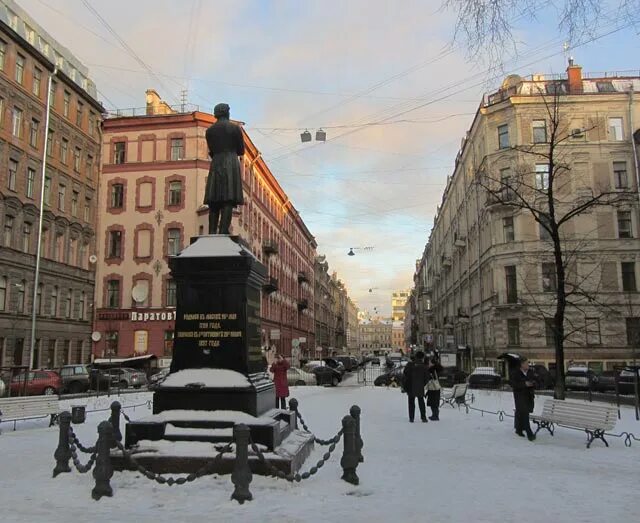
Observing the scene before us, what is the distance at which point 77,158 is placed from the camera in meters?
41.2

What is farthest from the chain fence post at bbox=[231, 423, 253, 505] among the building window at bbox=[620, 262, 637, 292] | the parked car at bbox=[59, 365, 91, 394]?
the building window at bbox=[620, 262, 637, 292]

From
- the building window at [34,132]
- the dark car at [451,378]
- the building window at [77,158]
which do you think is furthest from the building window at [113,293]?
the dark car at [451,378]

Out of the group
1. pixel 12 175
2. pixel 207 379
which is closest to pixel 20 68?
pixel 12 175

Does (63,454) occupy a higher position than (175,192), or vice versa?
(175,192)

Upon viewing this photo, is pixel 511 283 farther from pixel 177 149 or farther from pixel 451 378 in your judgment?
pixel 177 149

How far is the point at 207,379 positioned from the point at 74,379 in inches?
924

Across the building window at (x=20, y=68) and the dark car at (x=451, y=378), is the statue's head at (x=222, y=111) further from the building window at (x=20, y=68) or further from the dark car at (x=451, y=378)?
the building window at (x=20, y=68)

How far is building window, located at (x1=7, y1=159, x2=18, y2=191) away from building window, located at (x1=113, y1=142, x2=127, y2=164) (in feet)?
36.6

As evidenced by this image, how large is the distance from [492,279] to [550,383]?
11731mm

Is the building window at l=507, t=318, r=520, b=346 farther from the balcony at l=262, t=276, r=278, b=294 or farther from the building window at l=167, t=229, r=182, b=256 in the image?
the building window at l=167, t=229, r=182, b=256

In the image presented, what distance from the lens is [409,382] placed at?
48.6ft

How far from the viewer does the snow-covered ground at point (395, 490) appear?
6.00 m

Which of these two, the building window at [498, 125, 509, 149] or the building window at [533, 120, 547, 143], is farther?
the building window at [498, 125, 509, 149]

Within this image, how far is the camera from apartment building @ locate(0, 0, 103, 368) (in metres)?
32.9
